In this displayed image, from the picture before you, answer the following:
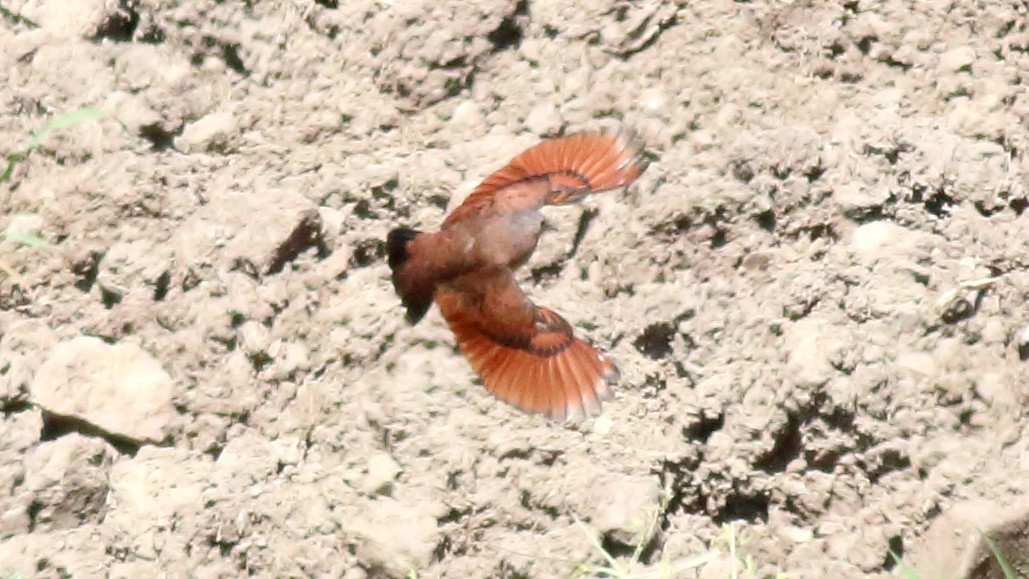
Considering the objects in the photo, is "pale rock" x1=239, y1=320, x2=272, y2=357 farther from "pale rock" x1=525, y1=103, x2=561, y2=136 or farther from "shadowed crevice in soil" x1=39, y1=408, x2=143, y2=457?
"pale rock" x1=525, y1=103, x2=561, y2=136

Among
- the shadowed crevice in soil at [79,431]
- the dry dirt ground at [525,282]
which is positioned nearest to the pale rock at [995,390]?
the dry dirt ground at [525,282]

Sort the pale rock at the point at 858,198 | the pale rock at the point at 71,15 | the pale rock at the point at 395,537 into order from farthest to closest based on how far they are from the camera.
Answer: the pale rock at the point at 71,15 < the pale rock at the point at 858,198 < the pale rock at the point at 395,537

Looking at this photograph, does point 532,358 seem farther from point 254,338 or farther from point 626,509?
point 254,338

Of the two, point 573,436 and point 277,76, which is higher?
point 277,76

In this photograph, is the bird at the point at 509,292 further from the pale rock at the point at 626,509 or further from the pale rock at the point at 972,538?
the pale rock at the point at 972,538

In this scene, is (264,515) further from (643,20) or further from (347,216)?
(643,20)

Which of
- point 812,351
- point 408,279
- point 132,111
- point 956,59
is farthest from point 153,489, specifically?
point 956,59

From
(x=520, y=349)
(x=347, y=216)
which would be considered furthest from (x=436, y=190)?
(x=520, y=349)
